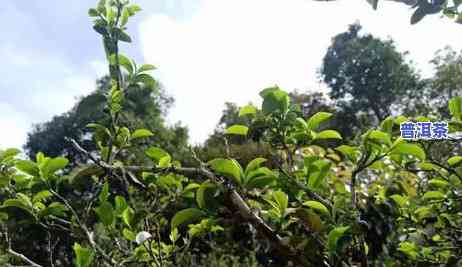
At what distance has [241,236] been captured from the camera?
10344mm

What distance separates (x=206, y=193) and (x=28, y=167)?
593 millimetres

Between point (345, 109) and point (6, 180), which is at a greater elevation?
point (345, 109)

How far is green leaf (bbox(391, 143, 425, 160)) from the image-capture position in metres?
1.32

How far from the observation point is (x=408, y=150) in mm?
1328

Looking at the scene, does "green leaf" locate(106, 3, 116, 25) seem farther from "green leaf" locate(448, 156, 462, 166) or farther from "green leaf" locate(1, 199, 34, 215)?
"green leaf" locate(448, 156, 462, 166)

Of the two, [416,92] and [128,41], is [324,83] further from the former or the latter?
[128,41]

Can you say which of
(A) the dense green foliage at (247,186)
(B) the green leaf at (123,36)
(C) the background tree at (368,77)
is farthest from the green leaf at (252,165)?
(C) the background tree at (368,77)

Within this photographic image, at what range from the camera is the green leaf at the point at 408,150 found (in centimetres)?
132

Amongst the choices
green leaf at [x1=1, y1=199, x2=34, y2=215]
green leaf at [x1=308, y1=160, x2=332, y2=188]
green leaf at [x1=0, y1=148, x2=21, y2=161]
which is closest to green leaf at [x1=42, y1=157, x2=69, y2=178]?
green leaf at [x1=1, y1=199, x2=34, y2=215]

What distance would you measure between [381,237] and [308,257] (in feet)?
2.28

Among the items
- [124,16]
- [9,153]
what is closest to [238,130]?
[124,16]

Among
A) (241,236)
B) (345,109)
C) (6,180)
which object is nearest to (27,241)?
(241,236)

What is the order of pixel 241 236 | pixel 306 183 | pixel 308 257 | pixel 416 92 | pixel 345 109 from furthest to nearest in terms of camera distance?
pixel 345 109
pixel 416 92
pixel 241 236
pixel 306 183
pixel 308 257

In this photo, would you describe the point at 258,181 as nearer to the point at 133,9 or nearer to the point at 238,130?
the point at 238,130
